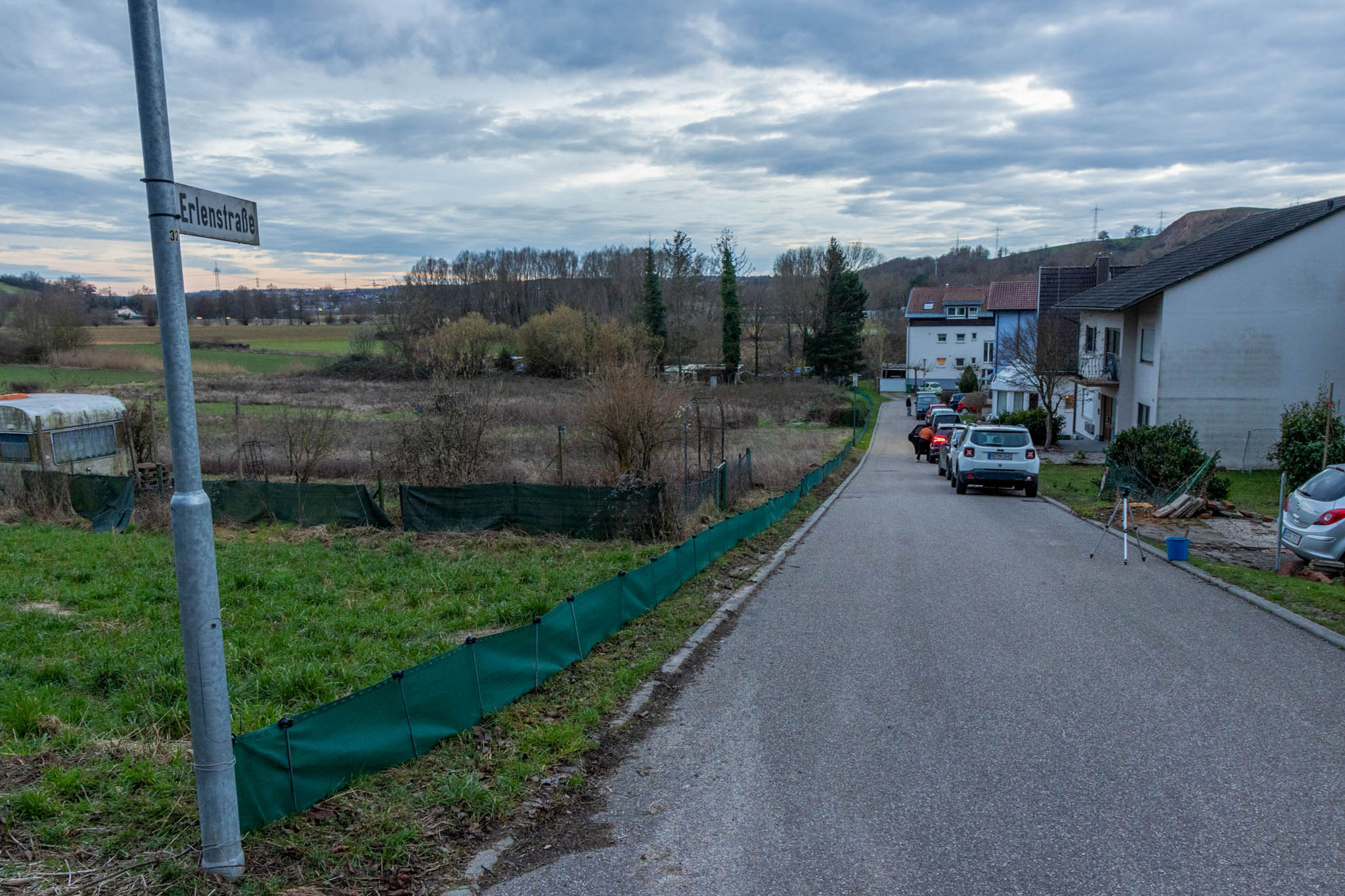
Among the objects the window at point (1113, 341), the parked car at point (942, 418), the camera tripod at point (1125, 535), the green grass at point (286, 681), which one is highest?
the window at point (1113, 341)

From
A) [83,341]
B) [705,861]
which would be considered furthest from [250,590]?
[83,341]

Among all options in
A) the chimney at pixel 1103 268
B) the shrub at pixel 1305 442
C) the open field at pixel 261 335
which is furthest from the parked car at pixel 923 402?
the open field at pixel 261 335

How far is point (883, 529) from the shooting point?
16703 mm

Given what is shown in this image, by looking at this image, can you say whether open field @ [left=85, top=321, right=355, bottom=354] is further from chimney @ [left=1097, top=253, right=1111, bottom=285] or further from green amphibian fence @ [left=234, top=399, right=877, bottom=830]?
green amphibian fence @ [left=234, top=399, right=877, bottom=830]

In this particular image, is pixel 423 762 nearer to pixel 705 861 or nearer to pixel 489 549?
pixel 705 861

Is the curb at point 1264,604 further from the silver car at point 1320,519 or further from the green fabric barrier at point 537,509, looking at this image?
the green fabric barrier at point 537,509

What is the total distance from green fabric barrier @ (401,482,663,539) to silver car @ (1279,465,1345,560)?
9.00 m

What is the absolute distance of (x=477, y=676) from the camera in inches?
247

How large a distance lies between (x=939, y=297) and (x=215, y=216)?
91.3 metres

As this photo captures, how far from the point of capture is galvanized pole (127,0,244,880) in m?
3.67

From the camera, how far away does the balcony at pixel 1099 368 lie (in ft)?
111

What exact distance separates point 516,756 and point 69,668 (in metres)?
3.99

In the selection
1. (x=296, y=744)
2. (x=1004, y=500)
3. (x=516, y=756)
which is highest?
(x=296, y=744)

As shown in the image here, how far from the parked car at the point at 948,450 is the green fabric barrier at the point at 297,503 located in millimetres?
15812
